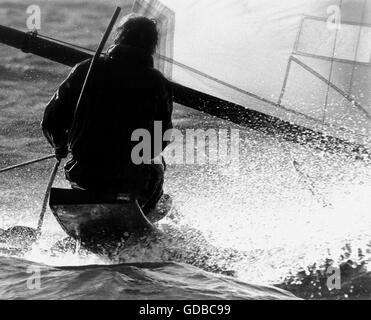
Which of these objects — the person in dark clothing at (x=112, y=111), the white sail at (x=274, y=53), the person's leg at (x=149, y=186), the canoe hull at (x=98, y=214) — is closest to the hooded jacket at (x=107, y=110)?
the person in dark clothing at (x=112, y=111)

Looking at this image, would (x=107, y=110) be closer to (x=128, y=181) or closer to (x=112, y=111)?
(x=112, y=111)

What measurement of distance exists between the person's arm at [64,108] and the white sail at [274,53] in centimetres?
289

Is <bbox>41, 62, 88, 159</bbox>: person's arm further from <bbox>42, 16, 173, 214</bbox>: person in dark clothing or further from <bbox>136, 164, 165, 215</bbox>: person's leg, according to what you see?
<bbox>136, 164, 165, 215</bbox>: person's leg

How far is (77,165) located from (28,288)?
3.03ft

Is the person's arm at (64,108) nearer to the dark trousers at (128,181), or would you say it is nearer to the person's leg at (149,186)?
the dark trousers at (128,181)

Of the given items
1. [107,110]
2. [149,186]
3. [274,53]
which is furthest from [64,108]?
[274,53]

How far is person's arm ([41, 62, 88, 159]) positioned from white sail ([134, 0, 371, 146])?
2.89 metres

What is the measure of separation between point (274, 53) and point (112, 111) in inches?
132

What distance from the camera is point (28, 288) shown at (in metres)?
2.83

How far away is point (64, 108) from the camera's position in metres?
3.55

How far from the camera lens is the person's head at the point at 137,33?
3512 millimetres
